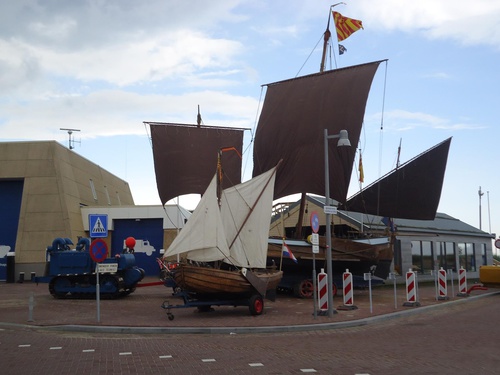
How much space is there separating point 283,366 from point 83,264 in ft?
47.6

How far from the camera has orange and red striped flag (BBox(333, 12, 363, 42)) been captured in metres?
28.4

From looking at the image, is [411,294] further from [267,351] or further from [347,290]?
[267,351]

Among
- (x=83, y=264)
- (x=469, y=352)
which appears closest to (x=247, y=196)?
(x=83, y=264)

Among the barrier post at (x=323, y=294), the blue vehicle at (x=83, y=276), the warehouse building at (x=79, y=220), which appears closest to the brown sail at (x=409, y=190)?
the warehouse building at (x=79, y=220)

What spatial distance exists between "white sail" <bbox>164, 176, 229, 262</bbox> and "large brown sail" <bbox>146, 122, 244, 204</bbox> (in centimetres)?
1112

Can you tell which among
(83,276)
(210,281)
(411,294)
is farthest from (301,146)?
(210,281)

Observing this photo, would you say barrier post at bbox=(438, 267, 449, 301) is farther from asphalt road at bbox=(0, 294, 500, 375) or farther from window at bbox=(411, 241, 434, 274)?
window at bbox=(411, 241, 434, 274)

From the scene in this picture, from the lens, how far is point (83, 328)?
13078 millimetres

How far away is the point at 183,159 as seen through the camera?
2766 centimetres

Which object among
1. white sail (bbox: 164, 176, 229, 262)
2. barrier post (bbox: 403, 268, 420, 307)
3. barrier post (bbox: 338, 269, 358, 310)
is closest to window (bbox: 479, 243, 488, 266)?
barrier post (bbox: 403, 268, 420, 307)

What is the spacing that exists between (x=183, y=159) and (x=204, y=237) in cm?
1226

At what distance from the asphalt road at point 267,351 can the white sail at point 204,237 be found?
3.60 meters

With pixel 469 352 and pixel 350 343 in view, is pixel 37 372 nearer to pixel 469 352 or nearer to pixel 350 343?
pixel 350 343

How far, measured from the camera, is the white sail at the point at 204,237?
15828mm
